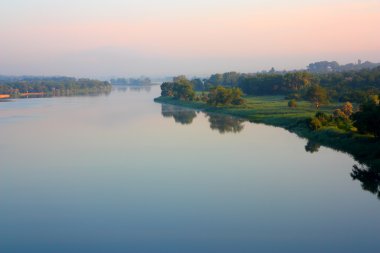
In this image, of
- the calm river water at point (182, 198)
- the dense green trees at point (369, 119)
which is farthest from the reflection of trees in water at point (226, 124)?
the dense green trees at point (369, 119)

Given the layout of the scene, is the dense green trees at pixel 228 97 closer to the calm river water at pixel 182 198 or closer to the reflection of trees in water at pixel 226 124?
the reflection of trees in water at pixel 226 124

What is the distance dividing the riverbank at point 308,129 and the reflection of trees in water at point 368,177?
308 mm

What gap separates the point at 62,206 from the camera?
1207cm

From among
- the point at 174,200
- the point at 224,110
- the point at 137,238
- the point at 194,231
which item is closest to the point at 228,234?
the point at 194,231

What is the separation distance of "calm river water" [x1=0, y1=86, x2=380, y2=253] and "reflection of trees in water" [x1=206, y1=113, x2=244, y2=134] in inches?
161

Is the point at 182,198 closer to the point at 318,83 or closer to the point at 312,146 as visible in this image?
the point at 312,146

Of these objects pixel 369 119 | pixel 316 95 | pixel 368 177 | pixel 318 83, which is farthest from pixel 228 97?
pixel 368 177

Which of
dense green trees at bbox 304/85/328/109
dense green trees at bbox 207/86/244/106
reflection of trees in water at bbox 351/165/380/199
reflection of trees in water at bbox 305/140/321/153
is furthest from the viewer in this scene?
dense green trees at bbox 207/86/244/106

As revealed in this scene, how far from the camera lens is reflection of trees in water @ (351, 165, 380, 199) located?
44.2 feet

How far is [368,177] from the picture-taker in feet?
48.4

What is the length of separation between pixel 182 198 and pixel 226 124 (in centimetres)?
1778

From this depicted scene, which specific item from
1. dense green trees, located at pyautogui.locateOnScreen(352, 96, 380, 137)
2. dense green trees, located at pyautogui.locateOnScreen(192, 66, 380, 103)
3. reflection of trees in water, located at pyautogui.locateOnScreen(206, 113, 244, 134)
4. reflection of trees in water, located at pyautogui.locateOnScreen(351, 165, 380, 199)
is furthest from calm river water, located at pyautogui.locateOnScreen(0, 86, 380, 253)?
dense green trees, located at pyautogui.locateOnScreen(192, 66, 380, 103)

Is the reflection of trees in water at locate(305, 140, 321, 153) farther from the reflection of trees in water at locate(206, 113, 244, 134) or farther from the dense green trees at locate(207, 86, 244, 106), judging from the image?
the dense green trees at locate(207, 86, 244, 106)

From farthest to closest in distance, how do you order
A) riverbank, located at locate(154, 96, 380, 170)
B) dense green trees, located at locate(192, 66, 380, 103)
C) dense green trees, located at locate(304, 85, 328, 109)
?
dense green trees, located at locate(192, 66, 380, 103) → dense green trees, located at locate(304, 85, 328, 109) → riverbank, located at locate(154, 96, 380, 170)
